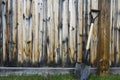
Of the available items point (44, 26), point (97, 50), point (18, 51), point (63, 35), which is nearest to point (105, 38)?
point (97, 50)

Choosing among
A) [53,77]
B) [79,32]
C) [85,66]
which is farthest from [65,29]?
[53,77]

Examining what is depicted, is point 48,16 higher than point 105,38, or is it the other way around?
point 48,16

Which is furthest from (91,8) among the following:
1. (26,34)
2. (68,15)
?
(26,34)

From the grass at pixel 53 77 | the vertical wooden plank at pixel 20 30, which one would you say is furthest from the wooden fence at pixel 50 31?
→ the grass at pixel 53 77

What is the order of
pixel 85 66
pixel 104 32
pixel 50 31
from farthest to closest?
1. pixel 50 31
2. pixel 104 32
3. pixel 85 66

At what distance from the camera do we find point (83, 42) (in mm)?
6188

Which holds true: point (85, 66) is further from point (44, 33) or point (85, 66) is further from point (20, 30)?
point (20, 30)

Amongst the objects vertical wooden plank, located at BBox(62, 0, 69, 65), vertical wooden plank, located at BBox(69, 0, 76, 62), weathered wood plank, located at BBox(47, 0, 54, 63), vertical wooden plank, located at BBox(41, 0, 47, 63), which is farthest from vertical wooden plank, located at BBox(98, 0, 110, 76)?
vertical wooden plank, located at BBox(41, 0, 47, 63)

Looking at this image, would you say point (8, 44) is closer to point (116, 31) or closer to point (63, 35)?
point (63, 35)

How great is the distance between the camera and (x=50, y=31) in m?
6.12

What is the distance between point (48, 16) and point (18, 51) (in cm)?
90

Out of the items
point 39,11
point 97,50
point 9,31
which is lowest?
point 97,50

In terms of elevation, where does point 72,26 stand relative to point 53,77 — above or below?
above

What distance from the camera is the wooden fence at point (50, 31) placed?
607 cm
